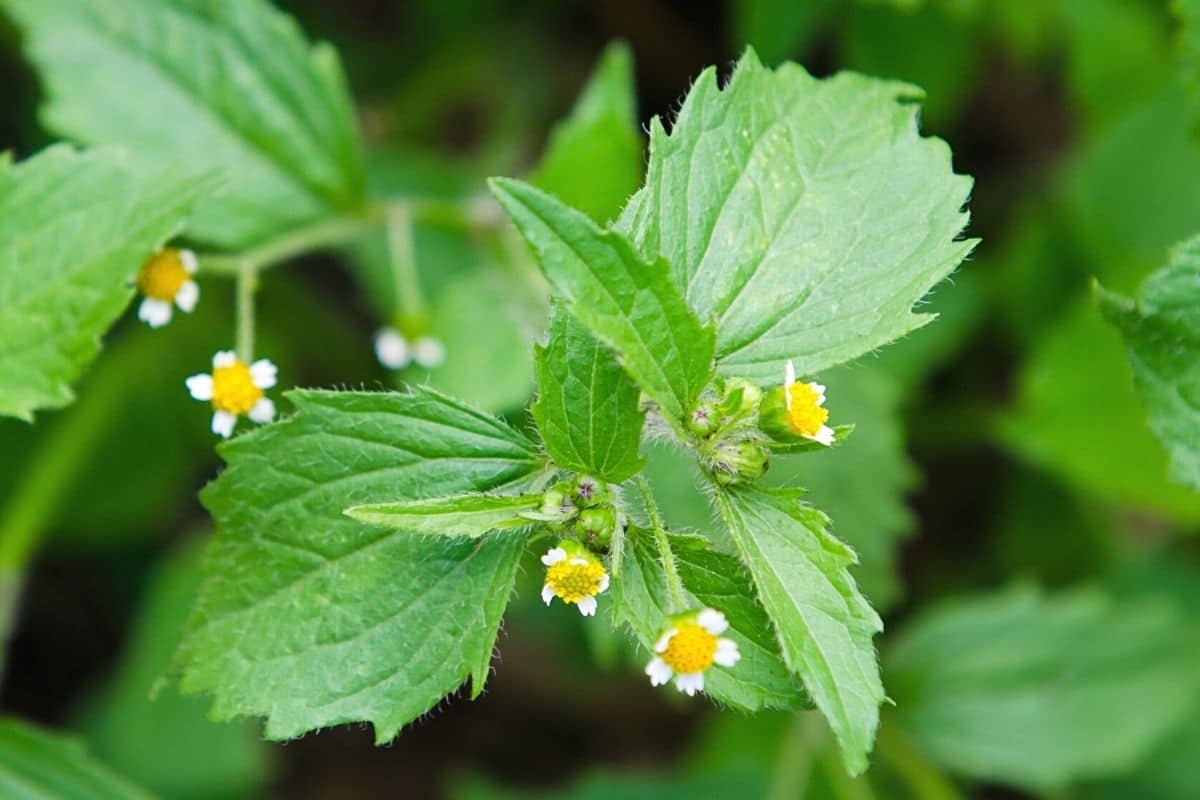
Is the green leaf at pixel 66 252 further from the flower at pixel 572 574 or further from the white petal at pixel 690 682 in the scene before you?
the white petal at pixel 690 682

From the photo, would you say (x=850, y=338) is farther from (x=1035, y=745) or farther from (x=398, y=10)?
(x=398, y=10)

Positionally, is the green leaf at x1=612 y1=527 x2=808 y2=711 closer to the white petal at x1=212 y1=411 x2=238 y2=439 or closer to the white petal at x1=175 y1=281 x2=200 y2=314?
the white petal at x1=212 y1=411 x2=238 y2=439

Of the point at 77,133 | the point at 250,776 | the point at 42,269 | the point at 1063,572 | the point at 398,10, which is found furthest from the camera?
the point at 398,10

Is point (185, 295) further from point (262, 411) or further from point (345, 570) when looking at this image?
point (345, 570)

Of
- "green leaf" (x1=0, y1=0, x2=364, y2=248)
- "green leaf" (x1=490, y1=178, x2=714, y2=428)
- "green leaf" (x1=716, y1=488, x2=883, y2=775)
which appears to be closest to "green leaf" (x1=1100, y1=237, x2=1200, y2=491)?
"green leaf" (x1=716, y1=488, x2=883, y2=775)

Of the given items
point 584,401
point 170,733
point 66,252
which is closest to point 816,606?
point 584,401

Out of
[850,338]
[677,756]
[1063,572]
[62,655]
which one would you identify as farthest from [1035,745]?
[62,655]
